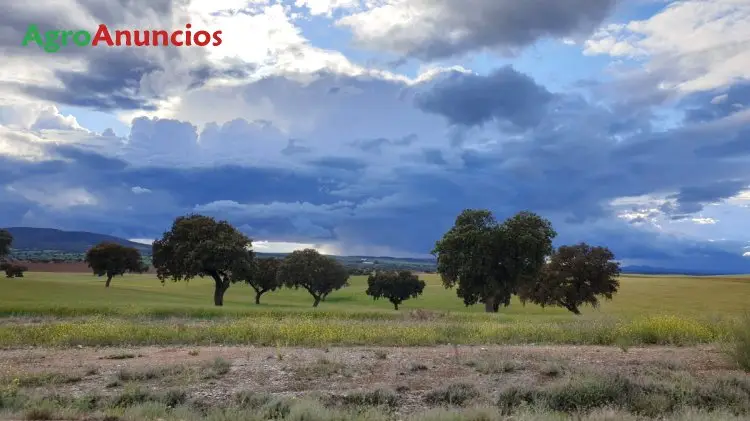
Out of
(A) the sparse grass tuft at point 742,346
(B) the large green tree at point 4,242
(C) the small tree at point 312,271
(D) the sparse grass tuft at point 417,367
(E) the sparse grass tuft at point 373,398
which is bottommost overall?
(E) the sparse grass tuft at point 373,398

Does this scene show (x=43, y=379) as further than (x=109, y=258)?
No

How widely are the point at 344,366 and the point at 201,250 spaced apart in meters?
31.8

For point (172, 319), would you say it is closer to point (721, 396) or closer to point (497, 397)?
point (497, 397)

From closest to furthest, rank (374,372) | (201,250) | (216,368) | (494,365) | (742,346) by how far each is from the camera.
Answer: (216,368) → (374,372) → (494,365) → (742,346) → (201,250)

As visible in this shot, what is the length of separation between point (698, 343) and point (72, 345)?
75.8 feet

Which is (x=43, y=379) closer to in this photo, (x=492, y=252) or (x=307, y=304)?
(x=492, y=252)

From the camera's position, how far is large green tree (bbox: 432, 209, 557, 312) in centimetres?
4647

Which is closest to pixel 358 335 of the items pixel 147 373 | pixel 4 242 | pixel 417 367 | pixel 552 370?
pixel 417 367

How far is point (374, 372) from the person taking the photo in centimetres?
1566

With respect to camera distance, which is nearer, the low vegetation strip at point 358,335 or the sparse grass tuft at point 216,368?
the sparse grass tuft at point 216,368

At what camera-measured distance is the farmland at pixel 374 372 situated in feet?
37.0

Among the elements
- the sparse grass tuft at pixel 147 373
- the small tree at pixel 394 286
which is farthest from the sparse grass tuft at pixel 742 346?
the small tree at pixel 394 286

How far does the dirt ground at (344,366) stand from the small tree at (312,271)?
153 ft

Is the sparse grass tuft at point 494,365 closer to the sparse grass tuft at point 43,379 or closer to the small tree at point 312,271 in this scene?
the sparse grass tuft at point 43,379
